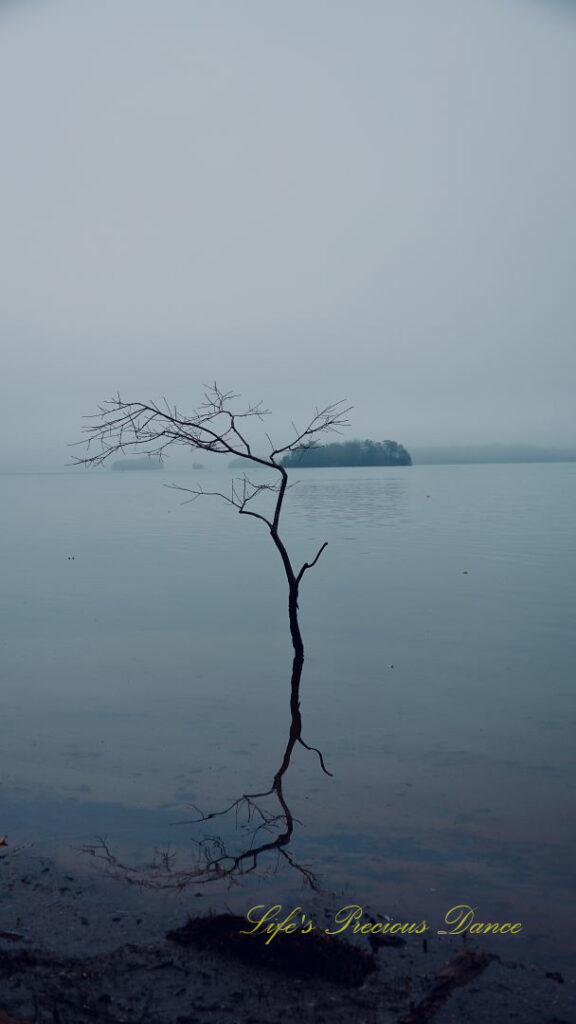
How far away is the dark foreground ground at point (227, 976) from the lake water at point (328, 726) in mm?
545

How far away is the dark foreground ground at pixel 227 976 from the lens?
4.76 metres

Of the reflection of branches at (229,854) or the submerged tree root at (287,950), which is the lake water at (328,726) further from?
the submerged tree root at (287,950)

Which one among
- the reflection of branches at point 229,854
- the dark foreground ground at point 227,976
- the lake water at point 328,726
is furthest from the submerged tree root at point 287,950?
the reflection of branches at point 229,854

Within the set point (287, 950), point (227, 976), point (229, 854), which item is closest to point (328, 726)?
point (229, 854)

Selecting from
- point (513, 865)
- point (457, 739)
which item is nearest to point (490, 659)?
point (457, 739)

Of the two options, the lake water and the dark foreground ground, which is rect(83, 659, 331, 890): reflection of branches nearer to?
the lake water

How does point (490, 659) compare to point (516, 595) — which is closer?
point (490, 659)

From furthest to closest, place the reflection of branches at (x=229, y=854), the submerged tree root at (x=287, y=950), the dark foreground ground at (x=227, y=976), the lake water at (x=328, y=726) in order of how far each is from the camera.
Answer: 1. the lake water at (x=328, y=726)
2. the reflection of branches at (x=229, y=854)
3. the submerged tree root at (x=287, y=950)
4. the dark foreground ground at (x=227, y=976)

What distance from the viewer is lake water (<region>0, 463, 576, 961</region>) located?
7.06m

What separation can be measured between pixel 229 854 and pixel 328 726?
4124 millimetres

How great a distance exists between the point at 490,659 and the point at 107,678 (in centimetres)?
692

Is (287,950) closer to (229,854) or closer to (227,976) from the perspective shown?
(227,976)

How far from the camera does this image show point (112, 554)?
32.2 meters

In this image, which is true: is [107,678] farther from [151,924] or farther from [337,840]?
[151,924]
